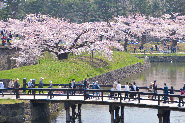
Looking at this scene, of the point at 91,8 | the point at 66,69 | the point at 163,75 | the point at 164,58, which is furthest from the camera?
the point at 91,8

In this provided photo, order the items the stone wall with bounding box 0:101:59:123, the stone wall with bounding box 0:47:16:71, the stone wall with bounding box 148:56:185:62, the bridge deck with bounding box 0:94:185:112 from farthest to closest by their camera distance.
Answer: the stone wall with bounding box 148:56:185:62, the stone wall with bounding box 0:47:16:71, the stone wall with bounding box 0:101:59:123, the bridge deck with bounding box 0:94:185:112

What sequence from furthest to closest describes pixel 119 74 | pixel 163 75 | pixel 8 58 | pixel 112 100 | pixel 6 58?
pixel 163 75 → pixel 119 74 → pixel 8 58 → pixel 6 58 → pixel 112 100

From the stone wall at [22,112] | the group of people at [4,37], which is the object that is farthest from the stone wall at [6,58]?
the stone wall at [22,112]

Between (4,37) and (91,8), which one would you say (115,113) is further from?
(91,8)

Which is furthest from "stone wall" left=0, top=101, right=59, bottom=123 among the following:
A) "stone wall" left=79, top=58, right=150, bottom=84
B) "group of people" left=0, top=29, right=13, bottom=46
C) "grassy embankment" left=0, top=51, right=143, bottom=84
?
"group of people" left=0, top=29, right=13, bottom=46

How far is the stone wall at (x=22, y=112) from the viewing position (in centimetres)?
3584

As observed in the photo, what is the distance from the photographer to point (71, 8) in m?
118

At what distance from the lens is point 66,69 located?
189 feet

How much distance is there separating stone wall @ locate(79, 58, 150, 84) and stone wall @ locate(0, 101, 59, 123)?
61.2 ft

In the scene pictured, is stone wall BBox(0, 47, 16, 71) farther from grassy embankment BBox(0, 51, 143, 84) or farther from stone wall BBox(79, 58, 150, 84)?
stone wall BBox(79, 58, 150, 84)

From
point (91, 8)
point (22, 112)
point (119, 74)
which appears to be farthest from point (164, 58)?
point (22, 112)

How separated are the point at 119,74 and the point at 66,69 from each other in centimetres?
1305

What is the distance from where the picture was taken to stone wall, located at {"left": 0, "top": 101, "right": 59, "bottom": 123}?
35.8 m

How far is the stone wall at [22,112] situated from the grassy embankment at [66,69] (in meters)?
8.62
